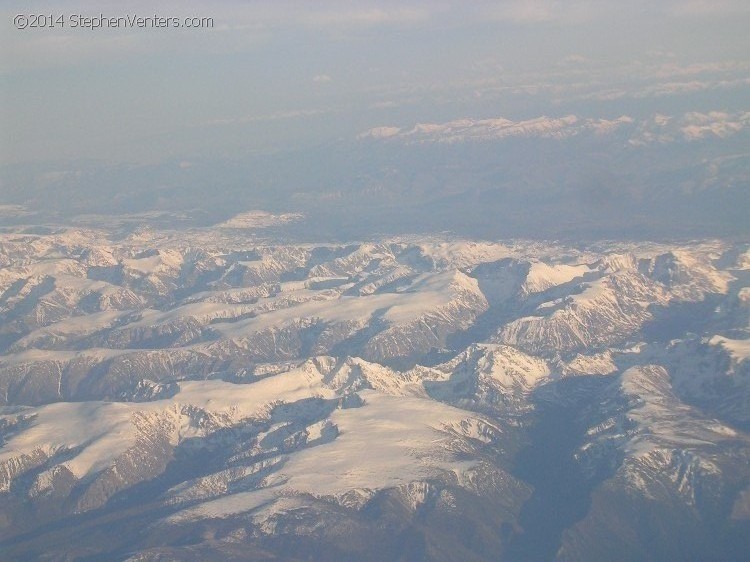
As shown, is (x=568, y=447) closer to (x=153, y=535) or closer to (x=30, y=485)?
(x=153, y=535)

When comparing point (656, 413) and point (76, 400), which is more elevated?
point (656, 413)

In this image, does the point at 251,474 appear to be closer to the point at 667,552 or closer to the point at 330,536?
the point at 330,536

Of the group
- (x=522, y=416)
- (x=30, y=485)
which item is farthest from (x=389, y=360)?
(x=30, y=485)

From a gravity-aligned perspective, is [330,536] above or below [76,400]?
above

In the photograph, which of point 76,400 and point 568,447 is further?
point 76,400

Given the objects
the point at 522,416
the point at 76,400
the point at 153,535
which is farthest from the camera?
the point at 76,400

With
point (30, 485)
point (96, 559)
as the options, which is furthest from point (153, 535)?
point (30, 485)

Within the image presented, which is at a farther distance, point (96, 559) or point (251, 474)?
point (251, 474)

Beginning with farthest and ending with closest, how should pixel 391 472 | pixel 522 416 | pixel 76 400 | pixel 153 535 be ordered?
pixel 76 400
pixel 522 416
pixel 391 472
pixel 153 535

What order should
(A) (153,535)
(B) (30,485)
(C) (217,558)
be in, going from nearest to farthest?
(C) (217,558)
(A) (153,535)
(B) (30,485)
